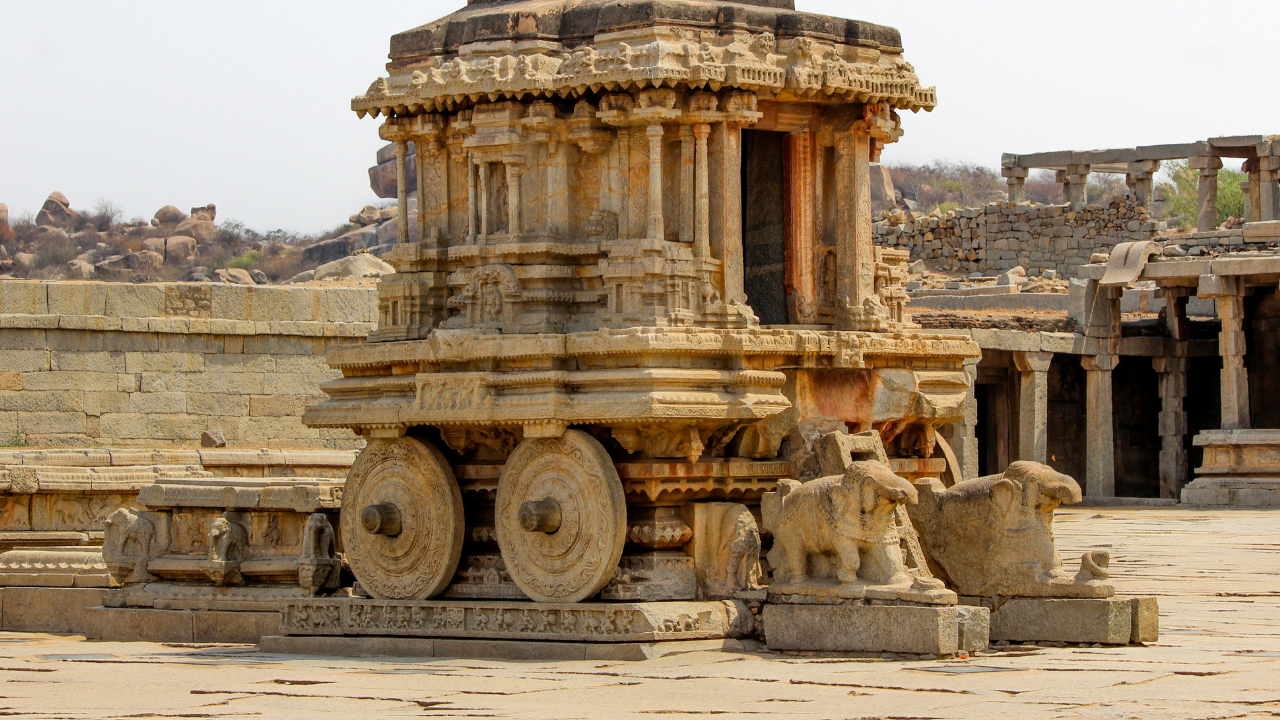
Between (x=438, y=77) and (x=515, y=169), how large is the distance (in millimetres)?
711

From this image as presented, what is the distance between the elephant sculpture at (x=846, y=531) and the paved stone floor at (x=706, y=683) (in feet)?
1.54

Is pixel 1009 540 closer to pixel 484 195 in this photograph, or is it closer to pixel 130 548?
pixel 484 195

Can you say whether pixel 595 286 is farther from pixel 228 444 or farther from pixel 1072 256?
pixel 1072 256

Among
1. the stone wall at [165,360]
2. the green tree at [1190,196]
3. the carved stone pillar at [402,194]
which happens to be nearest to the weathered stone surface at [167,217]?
the green tree at [1190,196]

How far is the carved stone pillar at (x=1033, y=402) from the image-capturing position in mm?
24344

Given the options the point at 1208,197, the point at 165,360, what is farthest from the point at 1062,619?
the point at 1208,197

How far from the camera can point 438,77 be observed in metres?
11.2

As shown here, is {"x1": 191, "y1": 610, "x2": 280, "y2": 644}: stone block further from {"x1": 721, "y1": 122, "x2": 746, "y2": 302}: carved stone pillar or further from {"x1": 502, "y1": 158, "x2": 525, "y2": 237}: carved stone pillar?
{"x1": 721, "y1": 122, "x2": 746, "y2": 302}: carved stone pillar

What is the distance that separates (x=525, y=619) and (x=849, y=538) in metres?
1.84

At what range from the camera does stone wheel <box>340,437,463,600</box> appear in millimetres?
11086

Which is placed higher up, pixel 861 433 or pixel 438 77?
pixel 438 77

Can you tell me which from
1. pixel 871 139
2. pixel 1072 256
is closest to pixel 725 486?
pixel 871 139

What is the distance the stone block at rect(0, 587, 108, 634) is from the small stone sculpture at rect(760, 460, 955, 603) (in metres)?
6.27

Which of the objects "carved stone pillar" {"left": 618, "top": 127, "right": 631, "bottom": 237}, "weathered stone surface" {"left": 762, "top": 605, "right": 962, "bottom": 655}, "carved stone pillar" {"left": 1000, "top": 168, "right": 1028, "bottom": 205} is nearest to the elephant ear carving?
"weathered stone surface" {"left": 762, "top": 605, "right": 962, "bottom": 655}
